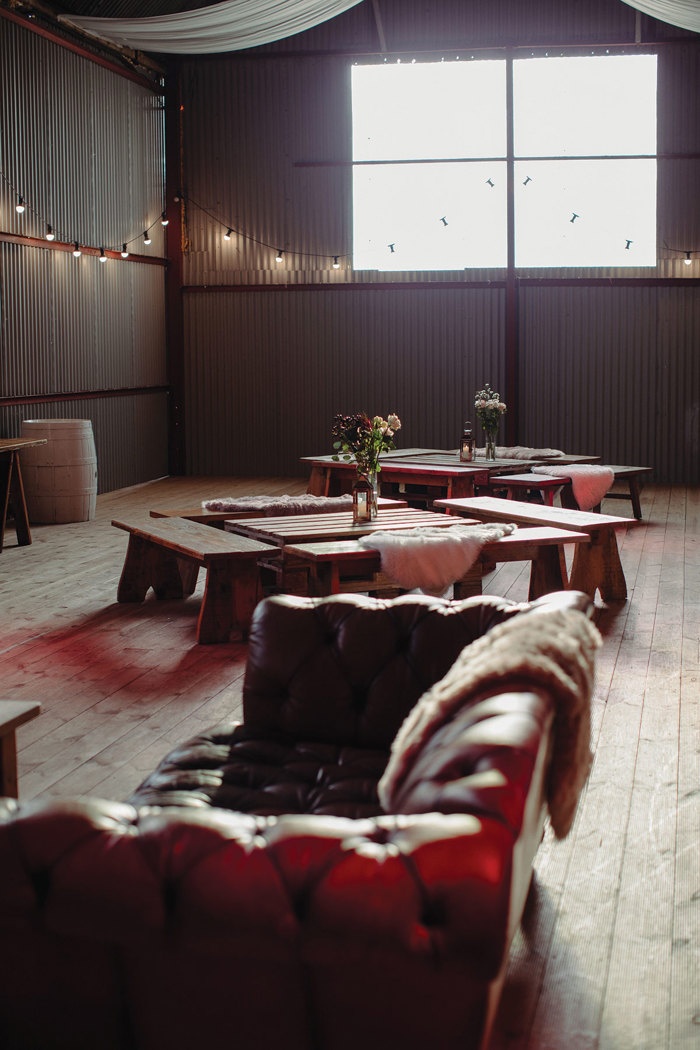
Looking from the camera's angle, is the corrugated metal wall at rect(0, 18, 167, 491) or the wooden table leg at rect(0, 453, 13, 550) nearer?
the wooden table leg at rect(0, 453, 13, 550)

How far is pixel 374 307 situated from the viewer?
1265 cm

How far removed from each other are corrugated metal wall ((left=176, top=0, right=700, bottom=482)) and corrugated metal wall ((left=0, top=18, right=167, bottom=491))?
754mm

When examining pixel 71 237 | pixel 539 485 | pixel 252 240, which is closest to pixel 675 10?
pixel 539 485

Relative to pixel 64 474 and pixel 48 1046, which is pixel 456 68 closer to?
pixel 64 474

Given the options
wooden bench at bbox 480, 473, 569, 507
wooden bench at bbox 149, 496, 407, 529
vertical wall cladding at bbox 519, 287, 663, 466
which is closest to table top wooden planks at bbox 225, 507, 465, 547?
wooden bench at bbox 149, 496, 407, 529

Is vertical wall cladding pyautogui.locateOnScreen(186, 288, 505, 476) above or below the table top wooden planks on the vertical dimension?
above

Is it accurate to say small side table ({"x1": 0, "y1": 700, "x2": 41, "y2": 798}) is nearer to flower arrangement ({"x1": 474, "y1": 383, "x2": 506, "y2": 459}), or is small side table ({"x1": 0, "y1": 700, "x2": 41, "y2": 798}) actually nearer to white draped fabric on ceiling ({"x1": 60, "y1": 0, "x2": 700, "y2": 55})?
flower arrangement ({"x1": 474, "y1": 383, "x2": 506, "y2": 459})

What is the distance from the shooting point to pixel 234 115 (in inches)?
494

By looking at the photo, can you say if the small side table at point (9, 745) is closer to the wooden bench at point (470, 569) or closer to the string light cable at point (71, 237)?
the wooden bench at point (470, 569)

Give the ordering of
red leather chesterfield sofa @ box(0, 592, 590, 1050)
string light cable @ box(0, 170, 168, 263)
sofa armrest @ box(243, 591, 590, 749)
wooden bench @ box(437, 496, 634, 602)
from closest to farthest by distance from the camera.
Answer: red leather chesterfield sofa @ box(0, 592, 590, 1050) < sofa armrest @ box(243, 591, 590, 749) < wooden bench @ box(437, 496, 634, 602) < string light cable @ box(0, 170, 168, 263)

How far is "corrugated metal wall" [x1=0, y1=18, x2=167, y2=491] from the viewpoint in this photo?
9562 mm

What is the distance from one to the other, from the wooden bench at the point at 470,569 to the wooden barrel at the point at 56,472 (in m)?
4.47

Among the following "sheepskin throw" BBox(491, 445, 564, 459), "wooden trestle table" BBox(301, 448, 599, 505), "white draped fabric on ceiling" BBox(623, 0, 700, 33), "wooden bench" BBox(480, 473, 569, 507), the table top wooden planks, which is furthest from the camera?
"white draped fabric on ceiling" BBox(623, 0, 700, 33)

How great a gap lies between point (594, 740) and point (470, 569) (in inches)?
63.9
